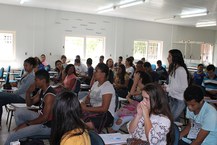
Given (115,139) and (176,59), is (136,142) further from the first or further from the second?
(176,59)

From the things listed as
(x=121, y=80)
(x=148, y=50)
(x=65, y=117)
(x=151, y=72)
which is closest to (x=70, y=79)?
(x=121, y=80)

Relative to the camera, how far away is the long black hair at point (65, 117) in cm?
167

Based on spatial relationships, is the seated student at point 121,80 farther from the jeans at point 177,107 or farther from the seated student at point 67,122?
the seated student at point 67,122

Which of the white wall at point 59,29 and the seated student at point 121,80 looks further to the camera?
the white wall at point 59,29

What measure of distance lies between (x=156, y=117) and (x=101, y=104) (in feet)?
5.10

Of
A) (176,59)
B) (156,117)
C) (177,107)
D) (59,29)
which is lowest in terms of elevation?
(177,107)

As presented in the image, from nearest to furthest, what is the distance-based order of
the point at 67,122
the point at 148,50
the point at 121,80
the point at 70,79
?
the point at 67,122 < the point at 70,79 < the point at 121,80 < the point at 148,50

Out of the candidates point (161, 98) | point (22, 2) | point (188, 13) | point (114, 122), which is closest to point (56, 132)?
point (161, 98)

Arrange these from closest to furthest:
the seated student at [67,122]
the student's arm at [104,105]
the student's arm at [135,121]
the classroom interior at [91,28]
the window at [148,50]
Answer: the seated student at [67,122] < the student's arm at [135,121] < the student's arm at [104,105] < the classroom interior at [91,28] < the window at [148,50]

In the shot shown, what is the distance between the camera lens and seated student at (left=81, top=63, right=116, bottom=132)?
128 inches

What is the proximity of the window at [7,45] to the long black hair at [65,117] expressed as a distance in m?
9.39

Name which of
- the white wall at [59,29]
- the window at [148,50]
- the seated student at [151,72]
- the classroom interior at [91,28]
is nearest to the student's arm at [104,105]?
the seated student at [151,72]

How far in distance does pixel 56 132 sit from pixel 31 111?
1.88 metres

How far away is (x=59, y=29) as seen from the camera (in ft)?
36.5
